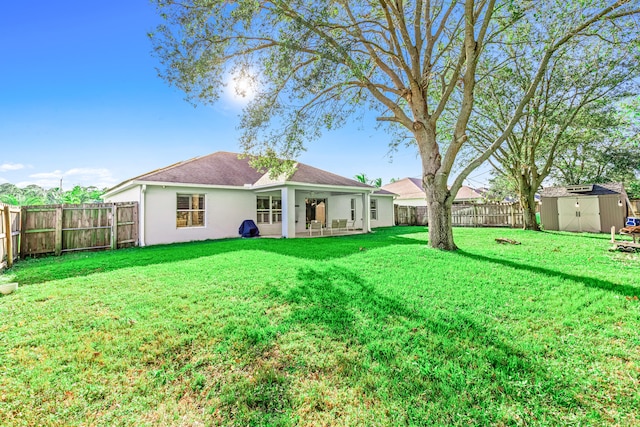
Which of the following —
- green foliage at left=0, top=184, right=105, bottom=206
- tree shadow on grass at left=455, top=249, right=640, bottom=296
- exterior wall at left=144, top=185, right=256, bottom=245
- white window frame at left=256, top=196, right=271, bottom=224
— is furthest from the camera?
green foliage at left=0, top=184, right=105, bottom=206

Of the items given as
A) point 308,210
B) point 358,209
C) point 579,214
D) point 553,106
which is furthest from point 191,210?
point 579,214

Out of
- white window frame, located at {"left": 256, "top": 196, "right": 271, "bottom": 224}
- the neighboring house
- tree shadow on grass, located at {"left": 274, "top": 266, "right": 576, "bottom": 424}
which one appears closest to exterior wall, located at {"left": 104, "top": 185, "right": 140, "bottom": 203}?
white window frame, located at {"left": 256, "top": 196, "right": 271, "bottom": 224}

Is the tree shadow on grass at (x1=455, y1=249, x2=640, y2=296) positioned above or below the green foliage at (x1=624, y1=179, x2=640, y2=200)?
below

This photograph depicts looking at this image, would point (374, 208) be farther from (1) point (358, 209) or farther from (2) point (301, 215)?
(2) point (301, 215)

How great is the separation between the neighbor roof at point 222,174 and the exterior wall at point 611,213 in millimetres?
13654

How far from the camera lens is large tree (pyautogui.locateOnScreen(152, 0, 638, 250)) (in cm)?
780

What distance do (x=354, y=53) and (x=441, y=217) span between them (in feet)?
20.4

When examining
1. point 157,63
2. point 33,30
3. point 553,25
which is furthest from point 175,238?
point 553,25

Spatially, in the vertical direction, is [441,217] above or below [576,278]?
above

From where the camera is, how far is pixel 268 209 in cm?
1603

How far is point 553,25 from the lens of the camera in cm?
893

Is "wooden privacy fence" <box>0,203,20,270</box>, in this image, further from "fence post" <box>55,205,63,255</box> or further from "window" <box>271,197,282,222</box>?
"window" <box>271,197,282,222</box>

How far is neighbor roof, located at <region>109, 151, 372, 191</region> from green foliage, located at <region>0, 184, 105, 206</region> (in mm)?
8794

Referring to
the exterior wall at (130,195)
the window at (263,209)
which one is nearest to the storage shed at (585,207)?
the window at (263,209)
